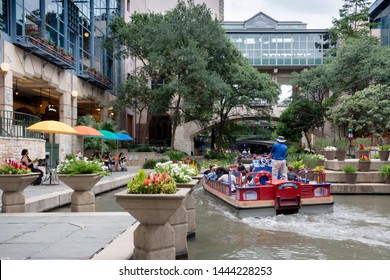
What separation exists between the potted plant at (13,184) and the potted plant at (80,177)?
0.82 meters

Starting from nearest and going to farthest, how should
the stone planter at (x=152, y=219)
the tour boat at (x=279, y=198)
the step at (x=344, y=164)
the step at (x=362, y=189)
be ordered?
the stone planter at (x=152, y=219)
the tour boat at (x=279, y=198)
the step at (x=362, y=189)
the step at (x=344, y=164)

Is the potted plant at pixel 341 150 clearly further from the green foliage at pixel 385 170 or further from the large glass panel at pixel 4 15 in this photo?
the large glass panel at pixel 4 15

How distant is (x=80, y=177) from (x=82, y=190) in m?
0.52

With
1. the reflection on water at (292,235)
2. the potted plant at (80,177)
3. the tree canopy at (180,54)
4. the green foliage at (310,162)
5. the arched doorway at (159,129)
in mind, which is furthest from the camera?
the arched doorway at (159,129)

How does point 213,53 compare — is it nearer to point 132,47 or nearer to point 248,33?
point 132,47

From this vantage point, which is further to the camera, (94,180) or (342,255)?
(94,180)

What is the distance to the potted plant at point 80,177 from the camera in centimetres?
988

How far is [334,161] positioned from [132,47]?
824 inches

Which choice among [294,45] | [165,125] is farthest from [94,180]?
[294,45]

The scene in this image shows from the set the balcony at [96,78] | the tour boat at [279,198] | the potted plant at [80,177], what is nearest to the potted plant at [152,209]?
the potted plant at [80,177]

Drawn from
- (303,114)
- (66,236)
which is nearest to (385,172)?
(66,236)

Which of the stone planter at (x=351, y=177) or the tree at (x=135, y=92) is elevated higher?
the tree at (x=135, y=92)

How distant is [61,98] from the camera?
93.6 feet

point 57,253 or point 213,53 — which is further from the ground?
point 213,53
